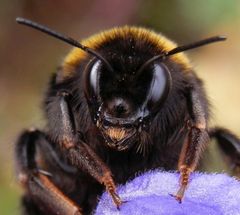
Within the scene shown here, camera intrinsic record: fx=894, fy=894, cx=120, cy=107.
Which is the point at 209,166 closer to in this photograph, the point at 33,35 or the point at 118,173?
the point at 118,173

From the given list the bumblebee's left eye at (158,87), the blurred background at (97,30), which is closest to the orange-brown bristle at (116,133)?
the bumblebee's left eye at (158,87)

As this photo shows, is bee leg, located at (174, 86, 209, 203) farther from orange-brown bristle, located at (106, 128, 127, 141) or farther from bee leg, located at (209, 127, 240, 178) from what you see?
bee leg, located at (209, 127, 240, 178)

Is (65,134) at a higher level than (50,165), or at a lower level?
higher

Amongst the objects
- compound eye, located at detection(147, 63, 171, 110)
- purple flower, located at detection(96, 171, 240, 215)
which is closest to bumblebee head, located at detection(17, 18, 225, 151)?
compound eye, located at detection(147, 63, 171, 110)

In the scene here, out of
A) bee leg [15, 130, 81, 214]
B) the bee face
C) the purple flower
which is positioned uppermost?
the bee face

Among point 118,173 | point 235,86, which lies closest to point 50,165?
point 118,173

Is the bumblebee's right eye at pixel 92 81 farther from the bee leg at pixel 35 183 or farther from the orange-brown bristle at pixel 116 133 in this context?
the bee leg at pixel 35 183
